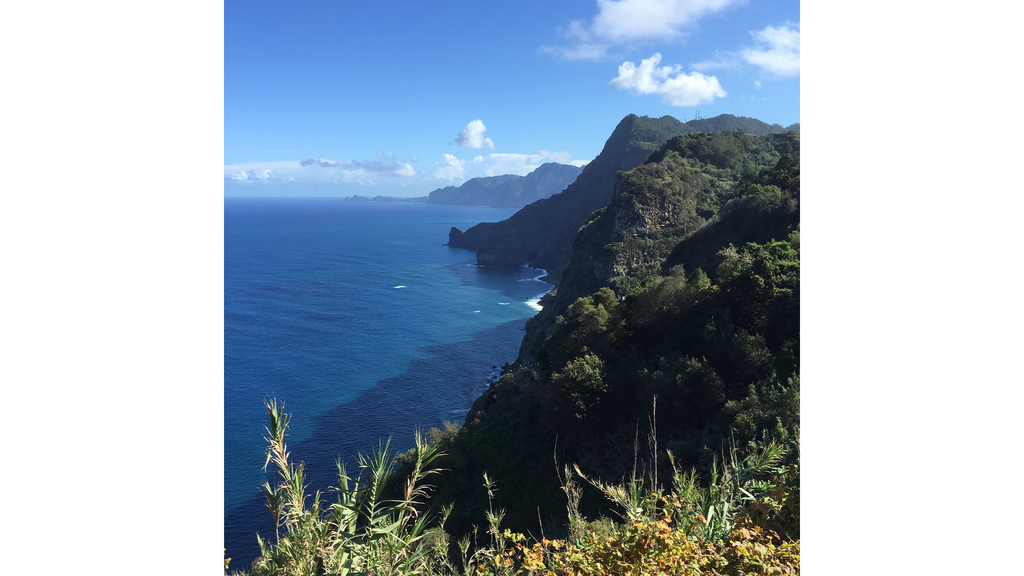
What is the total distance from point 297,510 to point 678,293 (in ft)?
36.8

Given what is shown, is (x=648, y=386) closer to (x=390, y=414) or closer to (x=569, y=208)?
(x=390, y=414)

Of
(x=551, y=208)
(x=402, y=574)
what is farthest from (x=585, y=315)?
(x=551, y=208)

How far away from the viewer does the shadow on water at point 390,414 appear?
19.9 metres

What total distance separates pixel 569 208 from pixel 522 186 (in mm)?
102733

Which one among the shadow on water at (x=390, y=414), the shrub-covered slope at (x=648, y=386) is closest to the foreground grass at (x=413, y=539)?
the shrub-covered slope at (x=648, y=386)

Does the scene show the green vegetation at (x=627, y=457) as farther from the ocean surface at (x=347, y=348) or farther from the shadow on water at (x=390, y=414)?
the shadow on water at (x=390, y=414)

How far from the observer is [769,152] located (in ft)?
126

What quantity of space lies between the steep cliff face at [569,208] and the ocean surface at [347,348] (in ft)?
12.6

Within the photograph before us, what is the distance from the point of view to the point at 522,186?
17550 centimetres

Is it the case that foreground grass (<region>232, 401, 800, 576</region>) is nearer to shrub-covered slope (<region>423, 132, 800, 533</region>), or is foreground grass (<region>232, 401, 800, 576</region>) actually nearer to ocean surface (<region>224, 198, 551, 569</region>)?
ocean surface (<region>224, 198, 551, 569</region>)

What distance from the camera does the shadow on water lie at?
19925mm

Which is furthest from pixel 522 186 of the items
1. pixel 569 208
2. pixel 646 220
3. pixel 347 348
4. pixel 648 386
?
pixel 648 386

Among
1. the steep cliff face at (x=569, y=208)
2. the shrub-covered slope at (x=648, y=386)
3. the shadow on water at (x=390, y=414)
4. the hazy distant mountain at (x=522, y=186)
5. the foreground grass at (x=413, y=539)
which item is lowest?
the shadow on water at (x=390, y=414)
